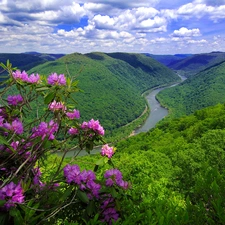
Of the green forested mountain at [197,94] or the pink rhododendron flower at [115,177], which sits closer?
the pink rhododendron flower at [115,177]

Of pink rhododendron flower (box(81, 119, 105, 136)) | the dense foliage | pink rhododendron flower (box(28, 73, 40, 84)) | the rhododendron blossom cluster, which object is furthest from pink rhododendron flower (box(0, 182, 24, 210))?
pink rhododendron flower (box(28, 73, 40, 84))

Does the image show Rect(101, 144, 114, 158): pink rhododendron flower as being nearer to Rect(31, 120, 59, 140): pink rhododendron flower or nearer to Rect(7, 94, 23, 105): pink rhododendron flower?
Rect(31, 120, 59, 140): pink rhododendron flower

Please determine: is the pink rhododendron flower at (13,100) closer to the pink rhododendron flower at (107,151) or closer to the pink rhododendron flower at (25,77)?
the pink rhododendron flower at (25,77)

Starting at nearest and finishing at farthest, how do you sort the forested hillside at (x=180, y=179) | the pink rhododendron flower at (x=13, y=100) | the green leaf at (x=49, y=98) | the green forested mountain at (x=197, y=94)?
the forested hillside at (x=180, y=179), the green leaf at (x=49, y=98), the pink rhododendron flower at (x=13, y=100), the green forested mountain at (x=197, y=94)

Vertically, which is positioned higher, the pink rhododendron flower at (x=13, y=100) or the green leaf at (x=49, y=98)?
the green leaf at (x=49, y=98)

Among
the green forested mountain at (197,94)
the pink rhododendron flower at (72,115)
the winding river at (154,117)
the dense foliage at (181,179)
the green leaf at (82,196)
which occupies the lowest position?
the winding river at (154,117)

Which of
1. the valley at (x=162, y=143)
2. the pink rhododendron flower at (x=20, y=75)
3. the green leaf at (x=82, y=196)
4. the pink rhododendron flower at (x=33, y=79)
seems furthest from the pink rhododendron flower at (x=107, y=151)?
the pink rhododendron flower at (x=20, y=75)
